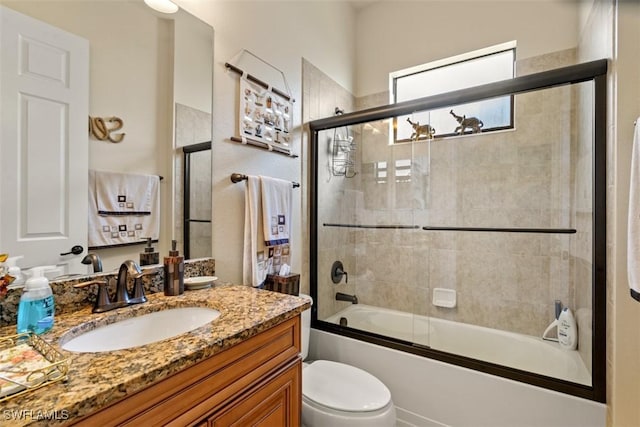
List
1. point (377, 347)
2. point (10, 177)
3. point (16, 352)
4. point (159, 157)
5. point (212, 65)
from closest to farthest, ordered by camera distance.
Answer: point (16, 352) < point (10, 177) < point (159, 157) < point (212, 65) < point (377, 347)

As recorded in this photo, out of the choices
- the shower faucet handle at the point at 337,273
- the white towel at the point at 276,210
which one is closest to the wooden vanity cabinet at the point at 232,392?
the white towel at the point at 276,210

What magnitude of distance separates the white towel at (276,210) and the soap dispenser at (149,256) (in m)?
0.54

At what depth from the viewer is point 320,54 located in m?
2.29

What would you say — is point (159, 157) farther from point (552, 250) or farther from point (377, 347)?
point (552, 250)

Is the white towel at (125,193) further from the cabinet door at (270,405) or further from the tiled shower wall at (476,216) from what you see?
the tiled shower wall at (476,216)

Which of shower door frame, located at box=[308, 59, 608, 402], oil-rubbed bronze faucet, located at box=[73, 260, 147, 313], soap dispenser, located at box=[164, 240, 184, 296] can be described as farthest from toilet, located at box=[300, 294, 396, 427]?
oil-rubbed bronze faucet, located at box=[73, 260, 147, 313]

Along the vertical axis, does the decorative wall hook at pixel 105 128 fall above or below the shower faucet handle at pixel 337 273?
above

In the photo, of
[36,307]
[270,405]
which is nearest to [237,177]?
[36,307]

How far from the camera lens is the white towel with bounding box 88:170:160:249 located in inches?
40.5

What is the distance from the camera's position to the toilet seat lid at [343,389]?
134cm

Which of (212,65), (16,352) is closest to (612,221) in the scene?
(212,65)

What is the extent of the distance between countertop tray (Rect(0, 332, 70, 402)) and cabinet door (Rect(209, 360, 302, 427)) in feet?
1.20

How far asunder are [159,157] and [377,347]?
5.32 feet

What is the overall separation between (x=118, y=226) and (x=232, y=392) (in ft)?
2.41
